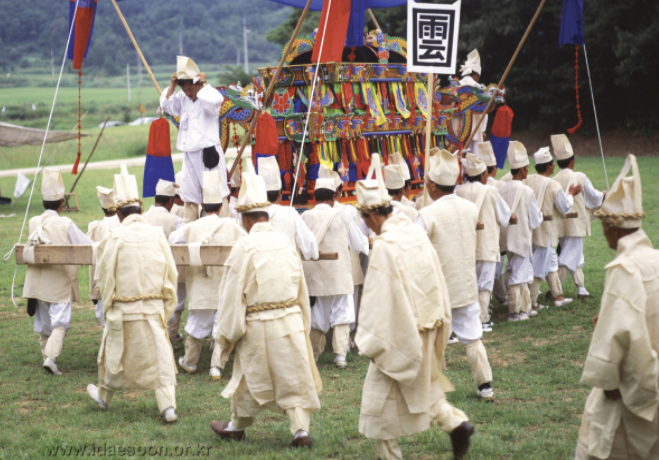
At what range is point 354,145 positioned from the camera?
30.6 feet

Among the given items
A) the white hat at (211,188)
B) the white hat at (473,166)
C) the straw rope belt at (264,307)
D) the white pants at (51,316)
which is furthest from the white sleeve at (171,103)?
the straw rope belt at (264,307)

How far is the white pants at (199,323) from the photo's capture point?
22.1 feet

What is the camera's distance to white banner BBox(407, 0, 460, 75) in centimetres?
706

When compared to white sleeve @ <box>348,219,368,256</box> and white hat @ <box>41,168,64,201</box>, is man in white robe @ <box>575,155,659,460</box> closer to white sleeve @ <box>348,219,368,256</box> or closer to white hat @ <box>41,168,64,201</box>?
white sleeve @ <box>348,219,368,256</box>

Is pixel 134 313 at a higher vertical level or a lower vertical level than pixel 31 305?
higher

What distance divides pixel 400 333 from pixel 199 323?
3165 millimetres

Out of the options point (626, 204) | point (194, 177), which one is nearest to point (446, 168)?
point (626, 204)

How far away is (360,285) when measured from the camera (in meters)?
7.88

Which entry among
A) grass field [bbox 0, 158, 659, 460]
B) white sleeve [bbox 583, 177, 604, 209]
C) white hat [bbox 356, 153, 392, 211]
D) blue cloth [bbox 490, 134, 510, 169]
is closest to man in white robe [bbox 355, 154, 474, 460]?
white hat [bbox 356, 153, 392, 211]

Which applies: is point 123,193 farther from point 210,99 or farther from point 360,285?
point 360,285

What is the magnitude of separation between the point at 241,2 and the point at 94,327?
13887 cm

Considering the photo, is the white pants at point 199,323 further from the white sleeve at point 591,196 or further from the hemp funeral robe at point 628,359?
the white sleeve at point 591,196

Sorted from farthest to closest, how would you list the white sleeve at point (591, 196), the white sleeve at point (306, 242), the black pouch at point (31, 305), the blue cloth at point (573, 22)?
the blue cloth at point (573, 22) → the white sleeve at point (591, 196) → the black pouch at point (31, 305) → the white sleeve at point (306, 242)

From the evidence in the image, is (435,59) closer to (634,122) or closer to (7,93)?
(634,122)
